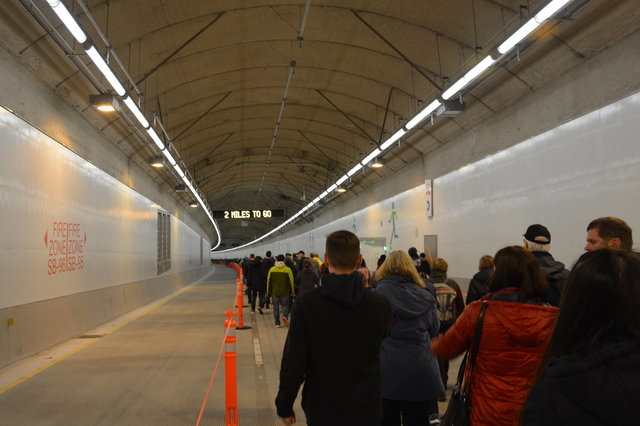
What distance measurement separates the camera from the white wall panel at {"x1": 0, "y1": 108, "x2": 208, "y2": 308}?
9.96 m

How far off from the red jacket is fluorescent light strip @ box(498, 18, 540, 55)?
19.6 ft

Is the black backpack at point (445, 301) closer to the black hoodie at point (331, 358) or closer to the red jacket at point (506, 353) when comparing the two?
the red jacket at point (506, 353)

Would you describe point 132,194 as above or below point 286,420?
above

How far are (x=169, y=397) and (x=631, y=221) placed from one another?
7541 millimetres

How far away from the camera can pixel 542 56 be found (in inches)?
480

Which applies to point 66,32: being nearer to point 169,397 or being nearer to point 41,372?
point 41,372

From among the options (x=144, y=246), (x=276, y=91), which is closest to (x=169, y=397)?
(x=276, y=91)

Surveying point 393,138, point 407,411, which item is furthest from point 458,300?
point 393,138

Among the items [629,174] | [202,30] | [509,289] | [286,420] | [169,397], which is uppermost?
[202,30]

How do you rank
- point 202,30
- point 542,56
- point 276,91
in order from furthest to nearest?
point 276,91, point 202,30, point 542,56

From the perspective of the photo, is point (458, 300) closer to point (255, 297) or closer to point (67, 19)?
point (67, 19)

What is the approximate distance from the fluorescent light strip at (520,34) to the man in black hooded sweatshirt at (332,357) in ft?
20.5

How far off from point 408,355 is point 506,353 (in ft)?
3.76

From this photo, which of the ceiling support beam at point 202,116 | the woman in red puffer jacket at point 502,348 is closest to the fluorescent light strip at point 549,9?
the woman in red puffer jacket at point 502,348
